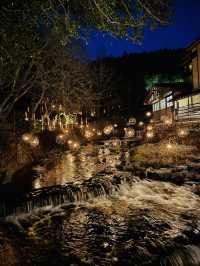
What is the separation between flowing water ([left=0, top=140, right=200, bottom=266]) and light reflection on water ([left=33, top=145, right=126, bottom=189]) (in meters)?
0.50

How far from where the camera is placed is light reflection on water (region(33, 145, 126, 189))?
587 inches

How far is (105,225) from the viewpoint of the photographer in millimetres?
8891

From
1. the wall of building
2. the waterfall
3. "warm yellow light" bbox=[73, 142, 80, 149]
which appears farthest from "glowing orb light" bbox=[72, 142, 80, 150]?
the wall of building

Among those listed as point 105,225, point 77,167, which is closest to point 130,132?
point 77,167

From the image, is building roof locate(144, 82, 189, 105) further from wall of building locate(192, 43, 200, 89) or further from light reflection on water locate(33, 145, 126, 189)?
light reflection on water locate(33, 145, 126, 189)

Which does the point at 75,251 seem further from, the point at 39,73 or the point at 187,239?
the point at 39,73

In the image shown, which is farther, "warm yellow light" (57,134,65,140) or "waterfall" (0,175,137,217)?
"warm yellow light" (57,134,65,140)

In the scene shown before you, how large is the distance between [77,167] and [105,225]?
32.7 feet

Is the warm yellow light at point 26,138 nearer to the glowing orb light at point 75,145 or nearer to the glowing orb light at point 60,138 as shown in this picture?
the glowing orb light at point 60,138

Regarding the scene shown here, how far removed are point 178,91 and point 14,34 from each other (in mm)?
29556

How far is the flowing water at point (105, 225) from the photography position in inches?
269

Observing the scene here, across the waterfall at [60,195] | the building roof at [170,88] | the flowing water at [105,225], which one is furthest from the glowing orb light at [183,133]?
the building roof at [170,88]

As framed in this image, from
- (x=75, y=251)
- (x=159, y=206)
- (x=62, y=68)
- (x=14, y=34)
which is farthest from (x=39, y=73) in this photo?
Result: (x=75, y=251)

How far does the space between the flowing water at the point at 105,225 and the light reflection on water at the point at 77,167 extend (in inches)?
19.7
